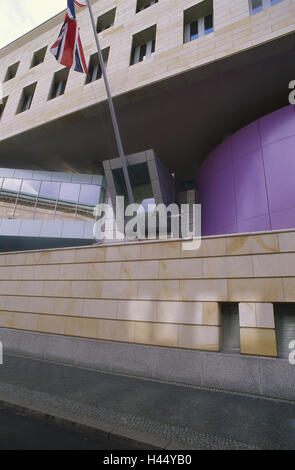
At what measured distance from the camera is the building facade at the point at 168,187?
698cm

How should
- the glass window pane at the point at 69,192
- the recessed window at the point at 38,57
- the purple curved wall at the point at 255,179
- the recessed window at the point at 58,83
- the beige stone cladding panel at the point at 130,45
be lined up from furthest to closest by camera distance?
the recessed window at the point at 38,57 < the glass window pane at the point at 69,192 < the recessed window at the point at 58,83 < the beige stone cladding panel at the point at 130,45 < the purple curved wall at the point at 255,179

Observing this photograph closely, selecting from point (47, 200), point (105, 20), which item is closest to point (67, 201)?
point (47, 200)

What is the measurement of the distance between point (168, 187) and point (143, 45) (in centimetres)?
1106

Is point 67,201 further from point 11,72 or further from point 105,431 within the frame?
point 105,431

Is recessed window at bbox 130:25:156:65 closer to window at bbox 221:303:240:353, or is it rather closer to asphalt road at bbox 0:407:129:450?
window at bbox 221:303:240:353

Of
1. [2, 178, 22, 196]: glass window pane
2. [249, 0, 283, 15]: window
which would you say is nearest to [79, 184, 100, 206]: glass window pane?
[2, 178, 22, 196]: glass window pane

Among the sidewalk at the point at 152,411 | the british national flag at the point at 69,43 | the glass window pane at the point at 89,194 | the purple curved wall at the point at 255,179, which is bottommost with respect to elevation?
the sidewalk at the point at 152,411

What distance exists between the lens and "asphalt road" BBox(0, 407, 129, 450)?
3854 millimetres

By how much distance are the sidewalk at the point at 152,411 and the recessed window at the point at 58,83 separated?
70.5 feet

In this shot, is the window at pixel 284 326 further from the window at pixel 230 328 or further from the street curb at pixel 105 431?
the street curb at pixel 105 431

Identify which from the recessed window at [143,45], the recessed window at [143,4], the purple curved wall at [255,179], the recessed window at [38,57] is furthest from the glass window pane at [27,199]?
the recessed window at [143,4]

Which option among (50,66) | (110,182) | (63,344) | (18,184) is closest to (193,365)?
(63,344)

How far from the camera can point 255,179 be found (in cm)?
1231

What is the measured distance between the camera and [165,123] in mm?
16438
